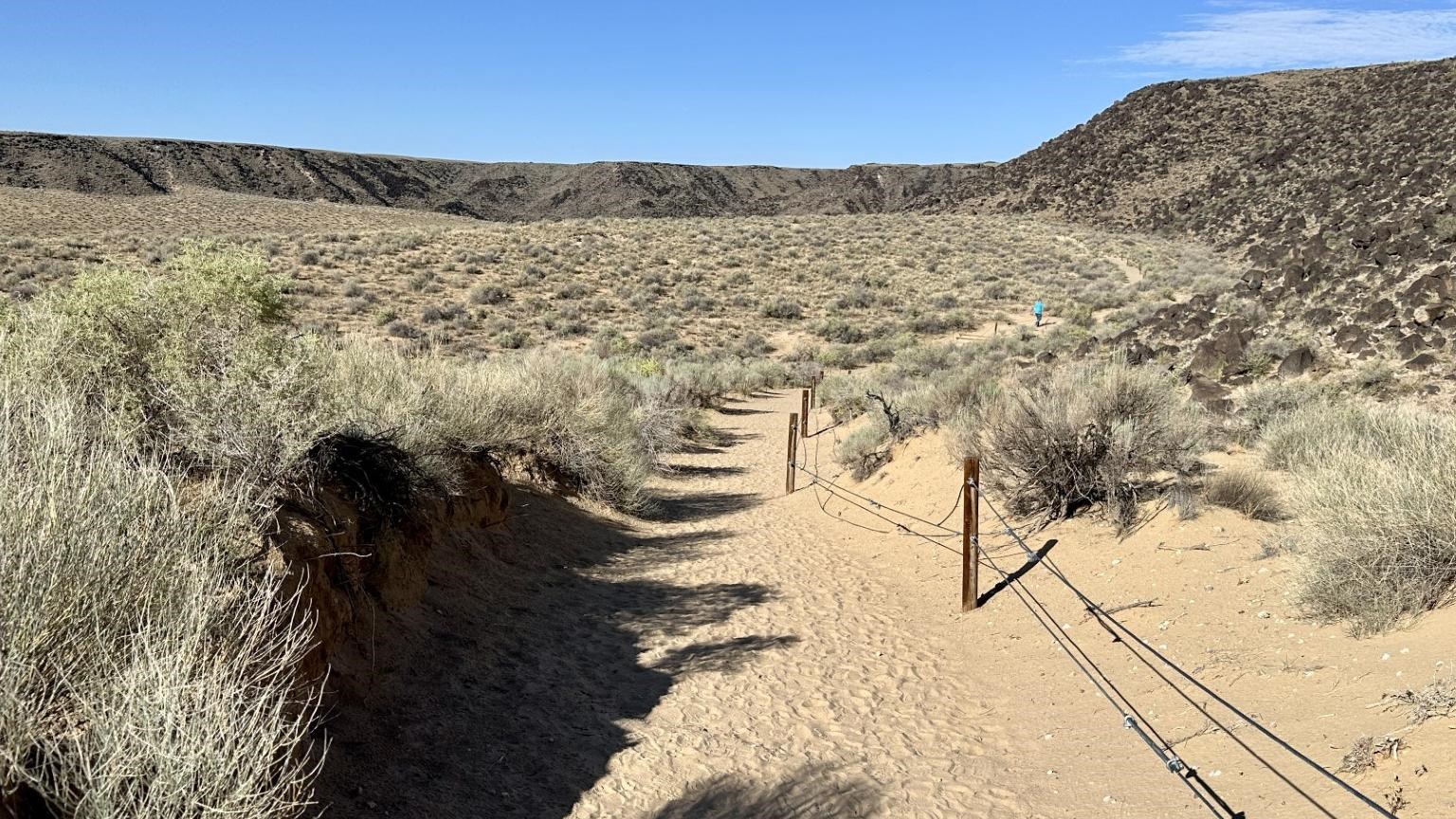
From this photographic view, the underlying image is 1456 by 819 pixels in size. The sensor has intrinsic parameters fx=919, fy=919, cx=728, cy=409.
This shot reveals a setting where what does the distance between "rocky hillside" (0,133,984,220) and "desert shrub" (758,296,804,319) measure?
151ft

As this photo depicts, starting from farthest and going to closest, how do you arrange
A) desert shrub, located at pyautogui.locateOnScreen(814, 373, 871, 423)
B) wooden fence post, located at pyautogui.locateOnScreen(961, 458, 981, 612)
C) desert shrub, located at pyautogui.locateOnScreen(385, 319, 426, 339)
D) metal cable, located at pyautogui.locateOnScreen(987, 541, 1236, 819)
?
desert shrub, located at pyautogui.locateOnScreen(385, 319, 426, 339), desert shrub, located at pyautogui.locateOnScreen(814, 373, 871, 423), wooden fence post, located at pyautogui.locateOnScreen(961, 458, 981, 612), metal cable, located at pyautogui.locateOnScreen(987, 541, 1236, 819)

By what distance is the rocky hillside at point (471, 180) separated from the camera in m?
71.1

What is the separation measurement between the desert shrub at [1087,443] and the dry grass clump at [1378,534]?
1.97 meters

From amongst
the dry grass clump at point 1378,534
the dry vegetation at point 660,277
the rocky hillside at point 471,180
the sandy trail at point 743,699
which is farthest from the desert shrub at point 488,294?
the rocky hillside at point 471,180

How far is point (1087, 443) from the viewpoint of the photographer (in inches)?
341

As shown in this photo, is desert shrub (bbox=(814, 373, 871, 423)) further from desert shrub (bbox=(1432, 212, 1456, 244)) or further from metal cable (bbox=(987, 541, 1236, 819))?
desert shrub (bbox=(1432, 212, 1456, 244))

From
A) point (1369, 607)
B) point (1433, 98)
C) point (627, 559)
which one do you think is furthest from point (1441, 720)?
point (1433, 98)

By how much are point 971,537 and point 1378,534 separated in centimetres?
284

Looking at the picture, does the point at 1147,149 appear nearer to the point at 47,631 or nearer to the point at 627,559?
the point at 627,559

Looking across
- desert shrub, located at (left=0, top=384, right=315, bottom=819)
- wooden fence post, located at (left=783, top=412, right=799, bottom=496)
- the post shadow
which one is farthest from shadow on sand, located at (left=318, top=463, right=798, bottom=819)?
wooden fence post, located at (left=783, top=412, right=799, bottom=496)

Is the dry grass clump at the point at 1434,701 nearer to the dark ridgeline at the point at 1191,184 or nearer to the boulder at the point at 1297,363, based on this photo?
the dark ridgeline at the point at 1191,184

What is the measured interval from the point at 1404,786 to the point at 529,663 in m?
4.90

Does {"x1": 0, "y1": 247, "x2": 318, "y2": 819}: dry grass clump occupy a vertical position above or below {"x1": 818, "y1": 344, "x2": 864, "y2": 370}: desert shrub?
above

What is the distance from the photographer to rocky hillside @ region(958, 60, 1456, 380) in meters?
16.3
